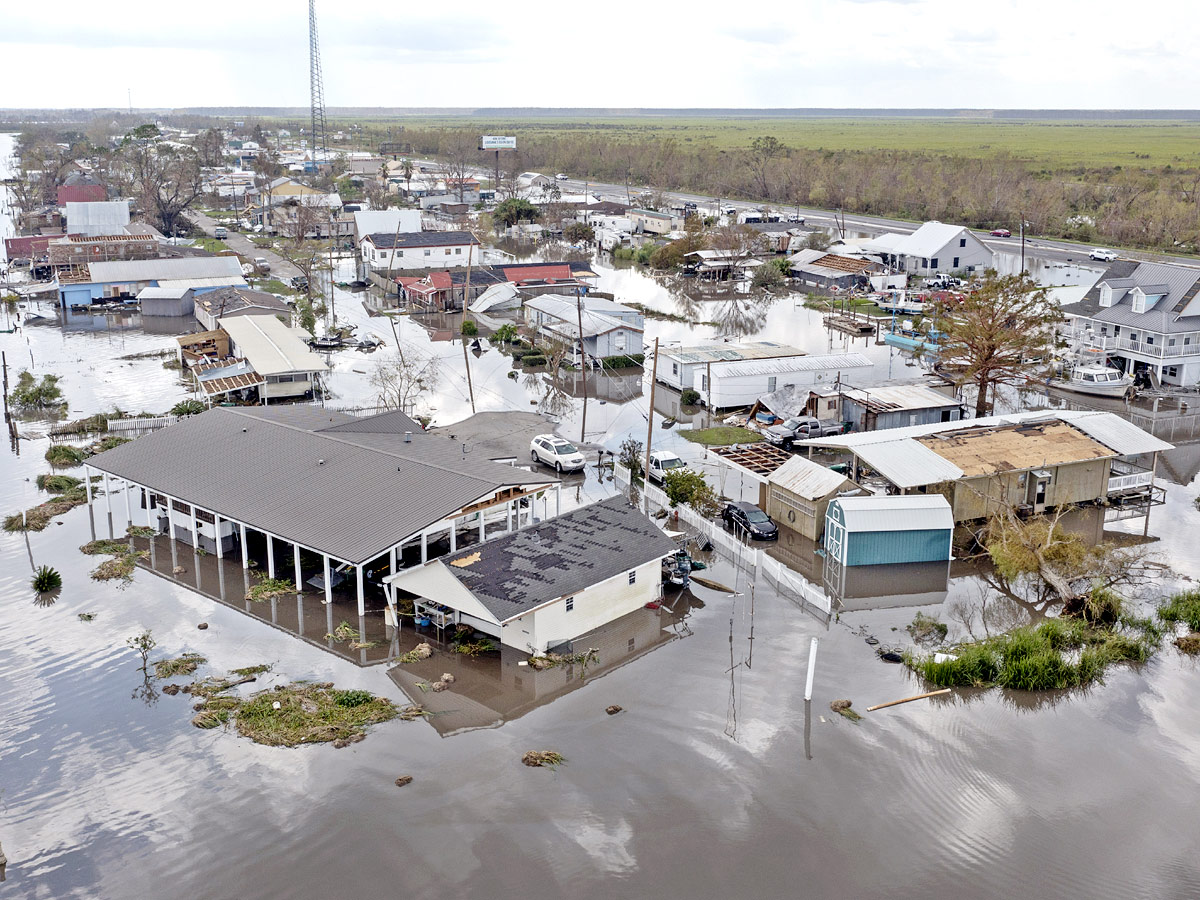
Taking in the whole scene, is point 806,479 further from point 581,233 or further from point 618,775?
point 581,233

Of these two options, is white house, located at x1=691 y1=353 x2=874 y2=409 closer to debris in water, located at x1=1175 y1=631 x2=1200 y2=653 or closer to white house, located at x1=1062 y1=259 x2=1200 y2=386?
white house, located at x1=1062 y1=259 x2=1200 y2=386

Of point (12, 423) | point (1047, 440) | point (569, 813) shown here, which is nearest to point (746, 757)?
point (569, 813)

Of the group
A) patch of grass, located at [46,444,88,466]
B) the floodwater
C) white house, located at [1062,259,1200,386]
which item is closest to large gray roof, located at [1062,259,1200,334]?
white house, located at [1062,259,1200,386]

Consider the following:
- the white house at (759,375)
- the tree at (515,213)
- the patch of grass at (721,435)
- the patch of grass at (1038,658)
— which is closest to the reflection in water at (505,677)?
the patch of grass at (1038,658)

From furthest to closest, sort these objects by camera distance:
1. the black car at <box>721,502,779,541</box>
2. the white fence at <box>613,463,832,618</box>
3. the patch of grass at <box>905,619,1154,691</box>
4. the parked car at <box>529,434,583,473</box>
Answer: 1. the parked car at <box>529,434,583,473</box>
2. the black car at <box>721,502,779,541</box>
3. the white fence at <box>613,463,832,618</box>
4. the patch of grass at <box>905,619,1154,691</box>

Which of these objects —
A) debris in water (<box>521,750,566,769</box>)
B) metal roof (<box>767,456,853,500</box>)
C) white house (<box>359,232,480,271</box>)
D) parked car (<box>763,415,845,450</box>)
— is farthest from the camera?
white house (<box>359,232,480,271</box>)

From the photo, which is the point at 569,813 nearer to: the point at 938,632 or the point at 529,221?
the point at 938,632
